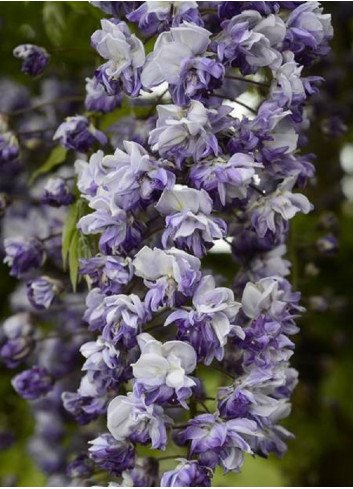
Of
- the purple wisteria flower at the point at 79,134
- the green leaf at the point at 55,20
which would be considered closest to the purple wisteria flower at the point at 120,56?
the purple wisteria flower at the point at 79,134

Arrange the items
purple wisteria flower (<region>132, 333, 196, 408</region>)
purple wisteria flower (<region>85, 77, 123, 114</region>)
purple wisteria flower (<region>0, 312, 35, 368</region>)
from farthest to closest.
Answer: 1. purple wisteria flower (<region>0, 312, 35, 368</region>)
2. purple wisteria flower (<region>85, 77, 123, 114</region>)
3. purple wisteria flower (<region>132, 333, 196, 408</region>)

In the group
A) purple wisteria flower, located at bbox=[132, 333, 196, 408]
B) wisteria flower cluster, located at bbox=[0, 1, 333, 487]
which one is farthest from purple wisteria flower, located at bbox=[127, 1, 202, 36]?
purple wisteria flower, located at bbox=[132, 333, 196, 408]

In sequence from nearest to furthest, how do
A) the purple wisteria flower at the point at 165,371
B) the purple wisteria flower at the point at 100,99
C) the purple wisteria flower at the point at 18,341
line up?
the purple wisteria flower at the point at 165,371
the purple wisteria flower at the point at 100,99
the purple wisteria flower at the point at 18,341

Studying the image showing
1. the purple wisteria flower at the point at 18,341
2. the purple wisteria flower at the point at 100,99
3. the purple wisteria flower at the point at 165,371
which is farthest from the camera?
the purple wisteria flower at the point at 18,341

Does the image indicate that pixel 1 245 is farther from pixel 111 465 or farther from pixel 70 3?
pixel 111 465

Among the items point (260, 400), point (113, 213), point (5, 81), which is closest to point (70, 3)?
point (5, 81)

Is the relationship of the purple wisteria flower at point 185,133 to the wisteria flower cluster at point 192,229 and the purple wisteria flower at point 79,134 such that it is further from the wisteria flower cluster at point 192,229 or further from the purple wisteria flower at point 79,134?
the purple wisteria flower at point 79,134

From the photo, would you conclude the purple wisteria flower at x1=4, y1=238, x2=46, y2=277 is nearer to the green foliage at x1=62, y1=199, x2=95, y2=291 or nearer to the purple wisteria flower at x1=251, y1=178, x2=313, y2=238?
the green foliage at x1=62, y1=199, x2=95, y2=291
